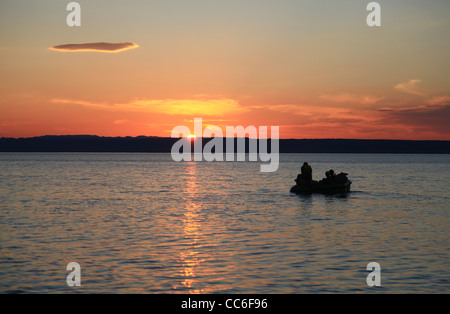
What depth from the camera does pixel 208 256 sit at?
62.8 feet

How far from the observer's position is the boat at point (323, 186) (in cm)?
4689

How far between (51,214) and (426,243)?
73.0ft

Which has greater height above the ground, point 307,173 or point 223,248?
point 307,173

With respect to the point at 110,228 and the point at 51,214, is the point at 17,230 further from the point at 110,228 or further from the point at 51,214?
the point at 51,214

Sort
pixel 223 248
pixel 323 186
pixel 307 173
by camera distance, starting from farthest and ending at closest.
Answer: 1. pixel 323 186
2. pixel 307 173
3. pixel 223 248

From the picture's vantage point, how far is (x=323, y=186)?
156 feet

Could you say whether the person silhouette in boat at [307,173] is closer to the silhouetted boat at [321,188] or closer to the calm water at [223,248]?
the silhouetted boat at [321,188]

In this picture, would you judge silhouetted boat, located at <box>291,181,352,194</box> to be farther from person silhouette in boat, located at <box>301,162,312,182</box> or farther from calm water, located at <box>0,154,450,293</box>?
calm water, located at <box>0,154,450,293</box>

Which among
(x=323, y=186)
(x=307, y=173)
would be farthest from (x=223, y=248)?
(x=323, y=186)

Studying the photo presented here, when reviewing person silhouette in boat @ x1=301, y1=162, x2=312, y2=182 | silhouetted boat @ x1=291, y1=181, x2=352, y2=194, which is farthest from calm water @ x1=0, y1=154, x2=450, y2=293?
person silhouette in boat @ x1=301, y1=162, x2=312, y2=182

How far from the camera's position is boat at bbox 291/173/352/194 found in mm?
46894

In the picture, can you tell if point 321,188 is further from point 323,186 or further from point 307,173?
point 307,173
